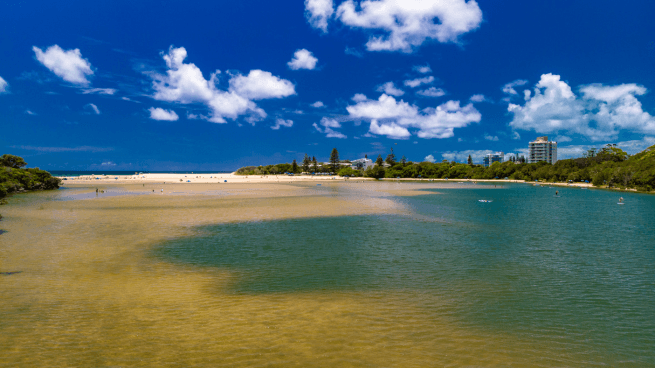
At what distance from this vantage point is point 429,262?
19766 millimetres

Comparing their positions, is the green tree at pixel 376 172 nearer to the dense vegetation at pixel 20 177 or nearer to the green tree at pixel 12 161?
the dense vegetation at pixel 20 177

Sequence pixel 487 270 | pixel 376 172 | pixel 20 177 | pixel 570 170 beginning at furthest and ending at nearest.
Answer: pixel 376 172, pixel 570 170, pixel 20 177, pixel 487 270

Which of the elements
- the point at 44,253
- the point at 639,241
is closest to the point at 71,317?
the point at 44,253

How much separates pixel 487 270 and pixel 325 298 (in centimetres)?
941

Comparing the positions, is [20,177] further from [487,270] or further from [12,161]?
[487,270]

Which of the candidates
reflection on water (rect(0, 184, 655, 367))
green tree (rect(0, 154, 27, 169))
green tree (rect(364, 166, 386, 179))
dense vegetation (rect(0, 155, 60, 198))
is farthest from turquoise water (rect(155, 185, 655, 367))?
green tree (rect(364, 166, 386, 179))

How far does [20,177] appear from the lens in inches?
2736

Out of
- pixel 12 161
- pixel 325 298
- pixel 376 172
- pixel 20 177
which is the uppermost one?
pixel 12 161

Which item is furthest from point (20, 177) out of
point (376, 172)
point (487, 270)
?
point (376, 172)

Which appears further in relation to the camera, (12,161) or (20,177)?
(12,161)

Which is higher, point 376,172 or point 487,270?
point 376,172

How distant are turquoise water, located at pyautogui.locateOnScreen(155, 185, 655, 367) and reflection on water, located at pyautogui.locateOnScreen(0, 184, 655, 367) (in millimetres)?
89

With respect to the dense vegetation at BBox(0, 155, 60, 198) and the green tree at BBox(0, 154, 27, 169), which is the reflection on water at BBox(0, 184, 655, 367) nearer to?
the dense vegetation at BBox(0, 155, 60, 198)

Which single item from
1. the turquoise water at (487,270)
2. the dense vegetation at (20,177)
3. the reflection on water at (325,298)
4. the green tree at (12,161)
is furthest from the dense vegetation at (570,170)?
the green tree at (12,161)
